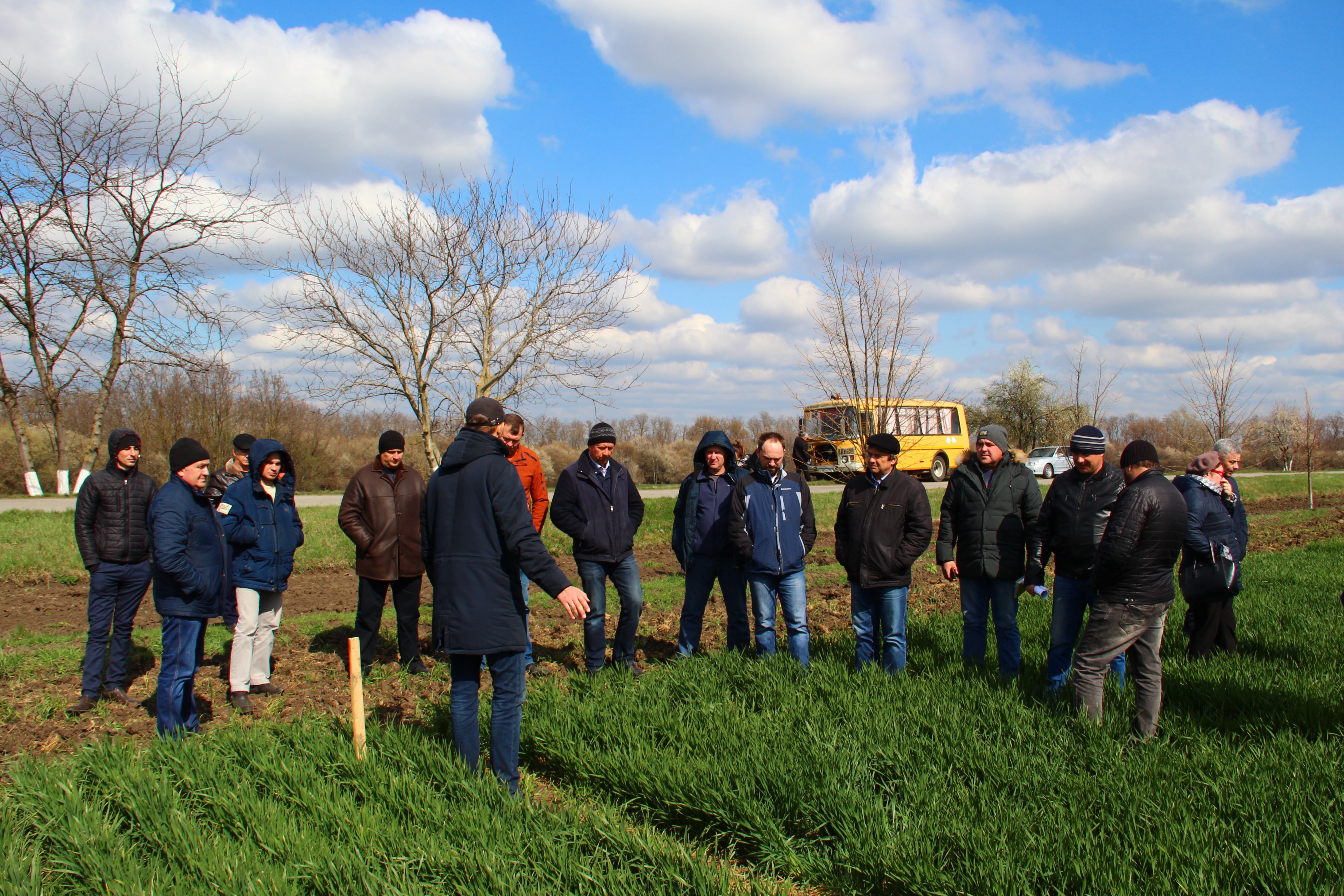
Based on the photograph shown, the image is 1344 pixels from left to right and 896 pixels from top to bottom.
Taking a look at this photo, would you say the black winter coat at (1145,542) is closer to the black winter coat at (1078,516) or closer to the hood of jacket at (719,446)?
the black winter coat at (1078,516)

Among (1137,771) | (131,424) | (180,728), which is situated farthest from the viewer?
(131,424)

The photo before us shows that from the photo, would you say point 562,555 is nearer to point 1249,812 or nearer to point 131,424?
point 1249,812

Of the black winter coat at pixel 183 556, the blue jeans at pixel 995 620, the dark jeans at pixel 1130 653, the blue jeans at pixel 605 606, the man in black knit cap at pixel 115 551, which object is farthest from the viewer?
the blue jeans at pixel 605 606

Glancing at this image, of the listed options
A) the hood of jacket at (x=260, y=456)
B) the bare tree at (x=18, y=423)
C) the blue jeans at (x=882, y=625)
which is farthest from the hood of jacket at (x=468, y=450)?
the bare tree at (x=18, y=423)

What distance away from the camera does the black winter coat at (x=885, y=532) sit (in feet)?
18.4

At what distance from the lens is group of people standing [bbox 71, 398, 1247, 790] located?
12.9ft

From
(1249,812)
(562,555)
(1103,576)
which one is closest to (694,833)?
(1249,812)

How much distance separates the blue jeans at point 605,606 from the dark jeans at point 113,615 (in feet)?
10.9

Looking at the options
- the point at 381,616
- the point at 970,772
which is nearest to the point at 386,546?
the point at 381,616

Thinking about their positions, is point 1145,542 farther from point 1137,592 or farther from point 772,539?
point 772,539

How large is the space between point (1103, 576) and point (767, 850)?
2470 mm

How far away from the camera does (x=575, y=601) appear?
3.80 meters

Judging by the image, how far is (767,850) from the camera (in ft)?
10.8

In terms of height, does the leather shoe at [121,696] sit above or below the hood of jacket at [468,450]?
below
